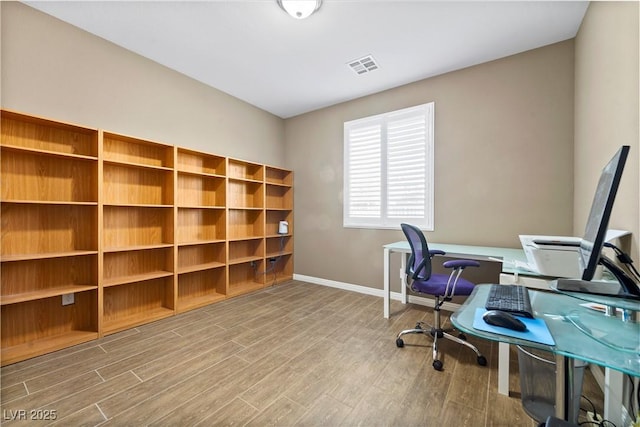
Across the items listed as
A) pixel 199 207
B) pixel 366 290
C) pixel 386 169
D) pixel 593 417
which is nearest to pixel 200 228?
pixel 199 207

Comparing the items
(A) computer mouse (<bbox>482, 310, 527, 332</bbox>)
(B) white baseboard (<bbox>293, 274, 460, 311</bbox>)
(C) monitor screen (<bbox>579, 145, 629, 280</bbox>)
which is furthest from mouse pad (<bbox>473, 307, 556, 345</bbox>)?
(B) white baseboard (<bbox>293, 274, 460, 311</bbox>)

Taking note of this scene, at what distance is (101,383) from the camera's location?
5.59 ft

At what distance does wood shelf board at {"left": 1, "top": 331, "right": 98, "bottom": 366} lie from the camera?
1.92 m

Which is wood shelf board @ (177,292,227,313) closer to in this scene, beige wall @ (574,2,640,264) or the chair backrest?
the chair backrest

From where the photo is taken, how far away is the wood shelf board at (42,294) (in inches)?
73.6

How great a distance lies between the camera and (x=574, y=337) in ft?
2.64

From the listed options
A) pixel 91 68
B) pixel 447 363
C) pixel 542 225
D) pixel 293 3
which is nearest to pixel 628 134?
pixel 542 225

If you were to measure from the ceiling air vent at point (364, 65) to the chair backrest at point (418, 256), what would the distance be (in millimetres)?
1974

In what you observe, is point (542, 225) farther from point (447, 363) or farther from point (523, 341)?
point (523, 341)

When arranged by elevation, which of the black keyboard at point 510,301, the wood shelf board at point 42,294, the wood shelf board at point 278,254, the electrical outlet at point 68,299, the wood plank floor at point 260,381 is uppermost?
the black keyboard at point 510,301

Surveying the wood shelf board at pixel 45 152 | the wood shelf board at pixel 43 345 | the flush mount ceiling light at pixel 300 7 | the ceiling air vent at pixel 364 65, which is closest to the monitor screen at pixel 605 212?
the flush mount ceiling light at pixel 300 7

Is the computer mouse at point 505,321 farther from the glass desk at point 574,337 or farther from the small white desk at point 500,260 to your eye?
the small white desk at point 500,260

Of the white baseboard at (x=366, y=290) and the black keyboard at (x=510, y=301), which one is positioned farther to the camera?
the white baseboard at (x=366, y=290)

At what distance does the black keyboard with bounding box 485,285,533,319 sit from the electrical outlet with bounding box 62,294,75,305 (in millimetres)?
3302
